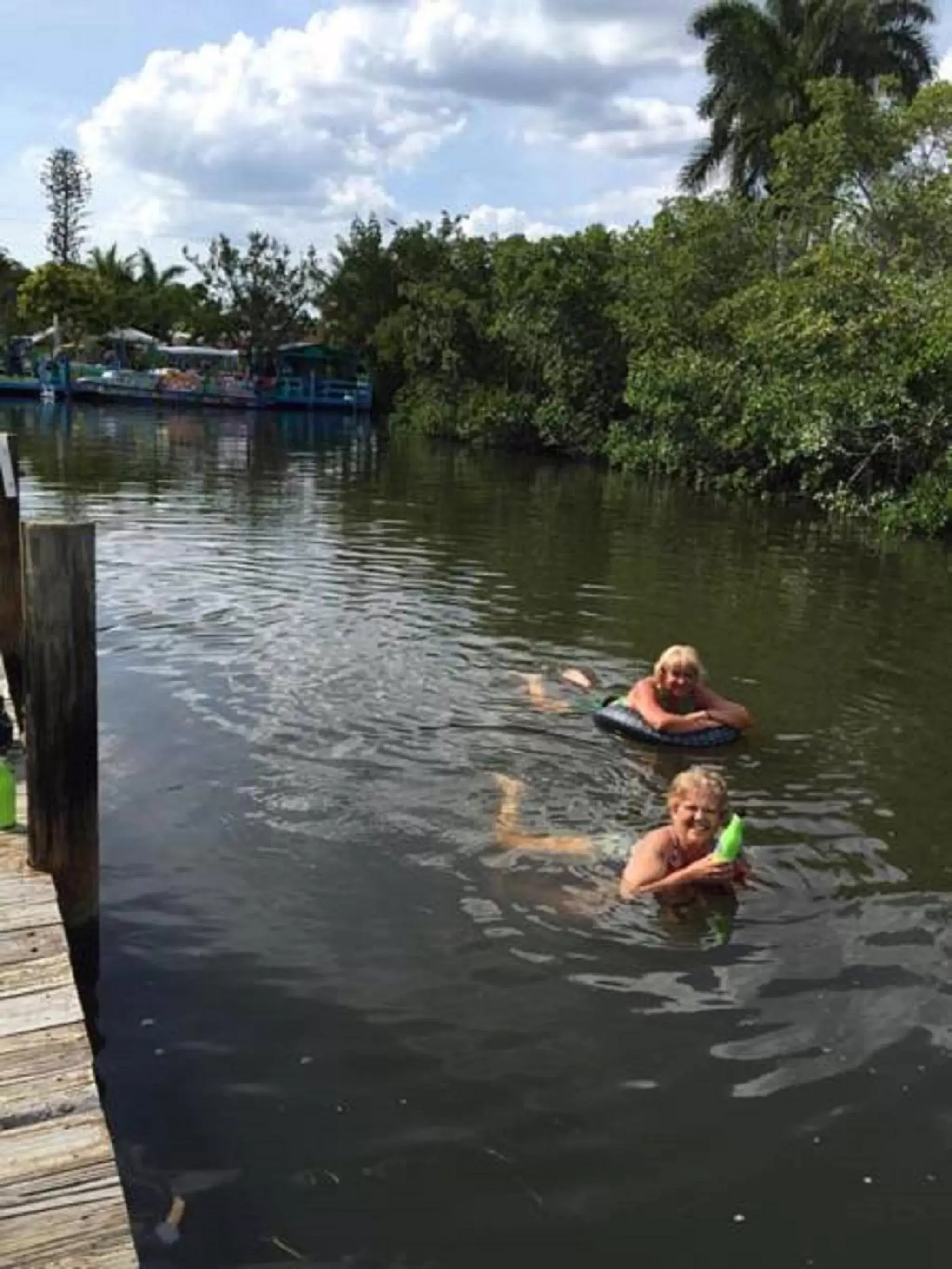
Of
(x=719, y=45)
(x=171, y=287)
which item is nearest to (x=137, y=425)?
(x=719, y=45)

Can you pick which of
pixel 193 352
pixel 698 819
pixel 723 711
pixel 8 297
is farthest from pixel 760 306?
pixel 8 297

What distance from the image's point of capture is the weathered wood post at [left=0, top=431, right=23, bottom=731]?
10523mm

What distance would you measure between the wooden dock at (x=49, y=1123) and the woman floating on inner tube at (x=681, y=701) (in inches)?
216

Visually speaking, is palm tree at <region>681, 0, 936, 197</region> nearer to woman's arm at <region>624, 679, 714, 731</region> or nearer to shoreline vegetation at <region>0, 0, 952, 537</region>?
shoreline vegetation at <region>0, 0, 952, 537</region>

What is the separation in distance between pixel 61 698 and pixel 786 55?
148 feet

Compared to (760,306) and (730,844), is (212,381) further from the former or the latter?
(730,844)

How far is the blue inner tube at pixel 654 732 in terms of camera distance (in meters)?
9.69

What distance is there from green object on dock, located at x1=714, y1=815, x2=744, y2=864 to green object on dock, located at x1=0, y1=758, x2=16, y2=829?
11.8 feet

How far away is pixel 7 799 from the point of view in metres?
6.18

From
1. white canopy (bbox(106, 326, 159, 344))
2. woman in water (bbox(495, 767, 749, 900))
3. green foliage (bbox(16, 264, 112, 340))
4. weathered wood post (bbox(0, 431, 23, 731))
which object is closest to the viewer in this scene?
woman in water (bbox(495, 767, 749, 900))

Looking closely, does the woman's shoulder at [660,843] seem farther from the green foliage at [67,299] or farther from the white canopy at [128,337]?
the white canopy at [128,337]

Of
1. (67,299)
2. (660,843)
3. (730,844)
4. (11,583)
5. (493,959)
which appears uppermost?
(67,299)

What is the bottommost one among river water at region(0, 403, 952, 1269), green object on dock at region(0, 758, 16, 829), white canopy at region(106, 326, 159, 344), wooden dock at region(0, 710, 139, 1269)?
river water at region(0, 403, 952, 1269)

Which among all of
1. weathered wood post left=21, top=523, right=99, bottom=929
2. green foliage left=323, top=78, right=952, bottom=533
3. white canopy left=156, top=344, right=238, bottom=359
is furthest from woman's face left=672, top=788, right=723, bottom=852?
white canopy left=156, top=344, right=238, bottom=359
